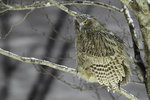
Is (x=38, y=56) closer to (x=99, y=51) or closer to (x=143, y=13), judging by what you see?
(x=99, y=51)

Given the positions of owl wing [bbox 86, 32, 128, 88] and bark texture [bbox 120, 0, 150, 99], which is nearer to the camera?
bark texture [bbox 120, 0, 150, 99]

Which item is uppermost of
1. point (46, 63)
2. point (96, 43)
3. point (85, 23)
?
point (85, 23)

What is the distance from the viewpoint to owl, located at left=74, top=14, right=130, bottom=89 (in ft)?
4.15

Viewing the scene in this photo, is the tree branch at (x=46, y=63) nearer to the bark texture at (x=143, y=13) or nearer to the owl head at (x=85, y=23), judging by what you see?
the owl head at (x=85, y=23)

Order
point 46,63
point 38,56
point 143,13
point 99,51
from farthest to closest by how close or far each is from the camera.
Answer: point 38,56 < point 46,63 < point 99,51 < point 143,13

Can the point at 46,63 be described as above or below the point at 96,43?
below

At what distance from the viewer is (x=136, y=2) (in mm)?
1063

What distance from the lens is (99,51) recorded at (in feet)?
4.13

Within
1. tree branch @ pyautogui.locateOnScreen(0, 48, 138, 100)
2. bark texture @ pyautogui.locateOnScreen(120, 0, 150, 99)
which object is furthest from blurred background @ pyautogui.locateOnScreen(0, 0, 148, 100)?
bark texture @ pyautogui.locateOnScreen(120, 0, 150, 99)

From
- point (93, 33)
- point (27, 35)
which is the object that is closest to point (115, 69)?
point (93, 33)

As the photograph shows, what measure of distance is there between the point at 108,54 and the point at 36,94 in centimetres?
179

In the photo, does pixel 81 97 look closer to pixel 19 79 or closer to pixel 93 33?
pixel 19 79

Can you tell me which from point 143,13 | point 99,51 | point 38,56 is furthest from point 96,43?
point 38,56

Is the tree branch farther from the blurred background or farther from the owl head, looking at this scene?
the blurred background
